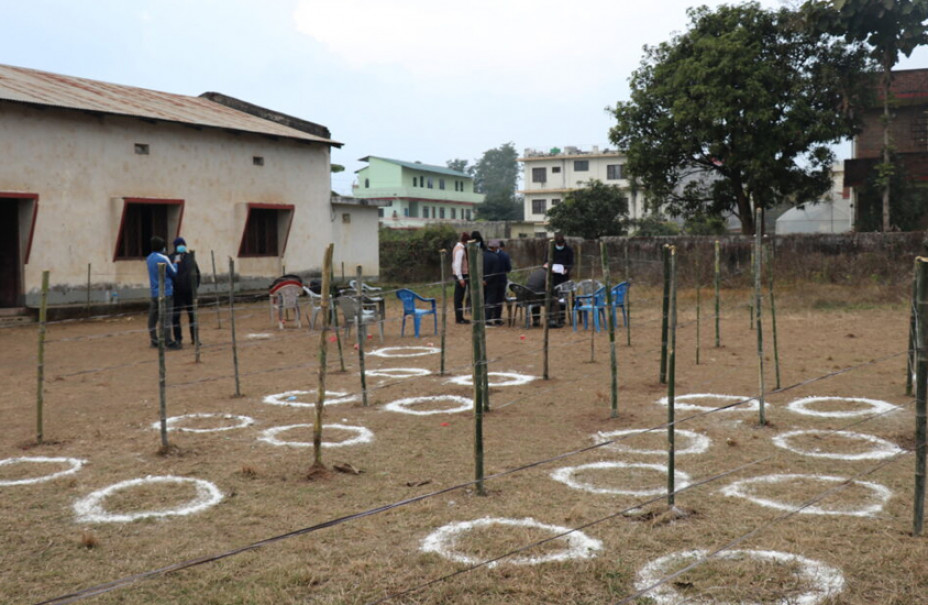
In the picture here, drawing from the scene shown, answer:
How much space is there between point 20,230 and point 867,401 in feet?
50.5

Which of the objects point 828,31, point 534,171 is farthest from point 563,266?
point 534,171

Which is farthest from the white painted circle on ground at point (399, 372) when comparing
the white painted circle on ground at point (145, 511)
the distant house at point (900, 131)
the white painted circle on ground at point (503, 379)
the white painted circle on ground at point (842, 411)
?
the distant house at point (900, 131)

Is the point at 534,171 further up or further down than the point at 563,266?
further up

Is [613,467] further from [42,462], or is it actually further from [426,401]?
[42,462]

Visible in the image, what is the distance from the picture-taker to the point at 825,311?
56.4 ft

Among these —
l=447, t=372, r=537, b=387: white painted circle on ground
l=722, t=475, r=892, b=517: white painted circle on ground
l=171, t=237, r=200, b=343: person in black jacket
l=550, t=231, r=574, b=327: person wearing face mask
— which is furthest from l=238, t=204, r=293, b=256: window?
l=722, t=475, r=892, b=517: white painted circle on ground

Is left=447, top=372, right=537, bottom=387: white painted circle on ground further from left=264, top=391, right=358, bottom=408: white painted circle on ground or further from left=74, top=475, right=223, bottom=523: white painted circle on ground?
left=74, top=475, right=223, bottom=523: white painted circle on ground

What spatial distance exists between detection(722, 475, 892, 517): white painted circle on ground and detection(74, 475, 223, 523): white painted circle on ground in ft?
11.2

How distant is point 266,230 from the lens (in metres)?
21.7

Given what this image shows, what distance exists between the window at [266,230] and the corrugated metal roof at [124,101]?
1941 mm

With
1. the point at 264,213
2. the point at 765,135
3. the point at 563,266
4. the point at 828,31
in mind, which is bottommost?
the point at 563,266

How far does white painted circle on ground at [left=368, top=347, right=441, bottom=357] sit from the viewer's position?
40.8 feet

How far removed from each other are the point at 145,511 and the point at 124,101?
1604 cm

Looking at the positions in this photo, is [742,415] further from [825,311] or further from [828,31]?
[828,31]
